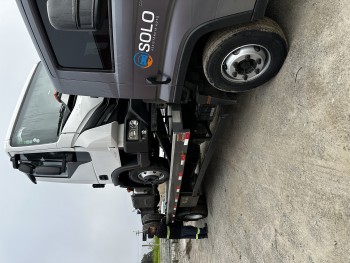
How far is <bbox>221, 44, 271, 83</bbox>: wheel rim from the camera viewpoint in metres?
2.82

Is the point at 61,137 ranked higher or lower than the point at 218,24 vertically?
higher

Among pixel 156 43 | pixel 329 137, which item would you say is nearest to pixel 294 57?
pixel 329 137

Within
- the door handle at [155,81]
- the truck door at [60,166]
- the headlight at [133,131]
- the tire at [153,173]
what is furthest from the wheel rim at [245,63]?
the truck door at [60,166]

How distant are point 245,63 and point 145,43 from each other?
2.95ft

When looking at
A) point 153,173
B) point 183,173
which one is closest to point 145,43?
point 153,173

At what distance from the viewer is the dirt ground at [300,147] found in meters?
2.29

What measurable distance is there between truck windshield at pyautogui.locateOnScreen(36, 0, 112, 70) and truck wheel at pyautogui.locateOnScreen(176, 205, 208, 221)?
351 centimetres

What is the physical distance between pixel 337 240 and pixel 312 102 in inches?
40.4

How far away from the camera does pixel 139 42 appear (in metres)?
2.62

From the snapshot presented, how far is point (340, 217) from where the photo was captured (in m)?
2.29

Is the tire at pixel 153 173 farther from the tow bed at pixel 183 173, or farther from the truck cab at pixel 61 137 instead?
the truck cab at pixel 61 137

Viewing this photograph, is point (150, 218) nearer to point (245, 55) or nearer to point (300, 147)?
point (300, 147)

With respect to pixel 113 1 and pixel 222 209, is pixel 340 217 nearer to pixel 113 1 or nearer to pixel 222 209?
pixel 113 1

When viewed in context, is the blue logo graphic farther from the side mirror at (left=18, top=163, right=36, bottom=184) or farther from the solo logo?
the side mirror at (left=18, top=163, right=36, bottom=184)
